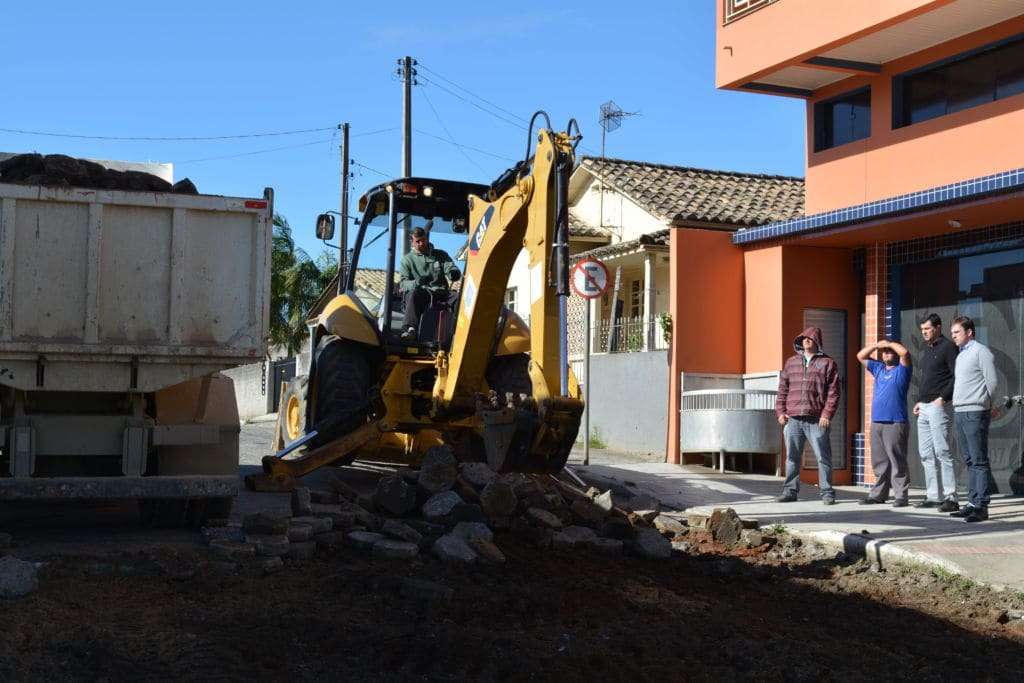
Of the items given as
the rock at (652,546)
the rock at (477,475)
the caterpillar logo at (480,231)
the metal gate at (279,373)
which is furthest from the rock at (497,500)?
the metal gate at (279,373)

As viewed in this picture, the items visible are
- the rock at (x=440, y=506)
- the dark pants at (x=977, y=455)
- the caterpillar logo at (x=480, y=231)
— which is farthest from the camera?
the dark pants at (x=977, y=455)

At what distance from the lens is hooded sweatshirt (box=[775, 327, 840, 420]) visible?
36.7ft

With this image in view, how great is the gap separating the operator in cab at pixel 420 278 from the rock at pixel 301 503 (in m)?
3.08

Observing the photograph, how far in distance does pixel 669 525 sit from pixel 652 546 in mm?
1168

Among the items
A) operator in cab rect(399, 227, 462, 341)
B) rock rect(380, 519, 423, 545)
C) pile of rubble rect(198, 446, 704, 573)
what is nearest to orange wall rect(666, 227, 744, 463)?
operator in cab rect(399, 227, 462, 341)

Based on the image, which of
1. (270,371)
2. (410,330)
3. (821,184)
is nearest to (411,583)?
(410,330)

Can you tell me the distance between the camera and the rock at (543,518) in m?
8.65

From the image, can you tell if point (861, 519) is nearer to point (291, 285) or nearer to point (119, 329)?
point (119, 329)

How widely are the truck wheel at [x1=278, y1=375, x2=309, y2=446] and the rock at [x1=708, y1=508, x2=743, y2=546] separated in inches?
183

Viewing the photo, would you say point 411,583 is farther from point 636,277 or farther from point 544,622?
point 636,277

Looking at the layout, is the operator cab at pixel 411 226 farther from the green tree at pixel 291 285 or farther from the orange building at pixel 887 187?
the green tree at pixel 291 285

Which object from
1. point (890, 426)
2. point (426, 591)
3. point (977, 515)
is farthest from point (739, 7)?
point (426, 591)

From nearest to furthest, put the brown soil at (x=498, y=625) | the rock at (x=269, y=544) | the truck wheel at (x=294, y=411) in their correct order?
the brown soil at (x=498, y=625) → the rock at (x=269, y=544) → the truck wheel at (x=294, y=411)

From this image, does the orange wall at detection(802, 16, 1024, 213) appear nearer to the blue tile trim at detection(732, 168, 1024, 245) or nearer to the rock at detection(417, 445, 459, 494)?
the blue tile trim at detection(732, 168, 1024, 245)
